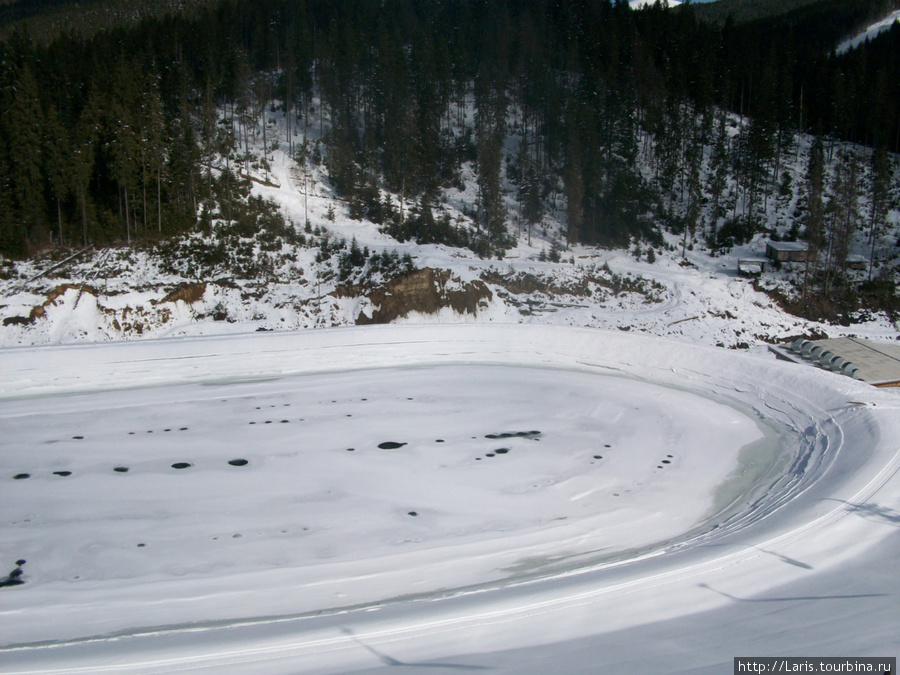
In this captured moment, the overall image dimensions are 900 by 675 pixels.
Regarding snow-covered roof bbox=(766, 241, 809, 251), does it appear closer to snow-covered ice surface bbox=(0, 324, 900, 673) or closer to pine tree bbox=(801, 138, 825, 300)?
pine tree bbox=(801, 138, 825, 300)

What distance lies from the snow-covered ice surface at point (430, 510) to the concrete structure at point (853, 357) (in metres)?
1.30

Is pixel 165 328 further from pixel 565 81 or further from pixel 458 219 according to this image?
pixel 565 81

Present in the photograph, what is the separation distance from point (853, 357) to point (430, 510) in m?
9.19

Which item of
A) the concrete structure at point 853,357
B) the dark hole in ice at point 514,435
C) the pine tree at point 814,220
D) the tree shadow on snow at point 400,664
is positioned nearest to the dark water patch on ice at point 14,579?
the tree shadow on snow at point 400,664

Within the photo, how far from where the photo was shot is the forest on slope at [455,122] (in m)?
22.7

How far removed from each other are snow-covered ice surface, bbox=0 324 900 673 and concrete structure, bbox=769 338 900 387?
1296 mm

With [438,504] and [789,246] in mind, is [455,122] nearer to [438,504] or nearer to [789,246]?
[789,246]

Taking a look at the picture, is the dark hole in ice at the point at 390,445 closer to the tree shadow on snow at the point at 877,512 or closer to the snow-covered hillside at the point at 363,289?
the tree shadow on snow at the point at 877,512

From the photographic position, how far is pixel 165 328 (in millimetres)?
17016

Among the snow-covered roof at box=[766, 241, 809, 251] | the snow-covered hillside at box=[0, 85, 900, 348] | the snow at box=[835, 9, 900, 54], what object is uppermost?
the snow at box=[835, 9, 900, 54]

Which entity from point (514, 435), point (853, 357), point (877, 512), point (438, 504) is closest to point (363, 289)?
point (514, 435)

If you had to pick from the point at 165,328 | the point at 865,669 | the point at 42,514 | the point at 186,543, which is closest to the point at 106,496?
the point at 42,514

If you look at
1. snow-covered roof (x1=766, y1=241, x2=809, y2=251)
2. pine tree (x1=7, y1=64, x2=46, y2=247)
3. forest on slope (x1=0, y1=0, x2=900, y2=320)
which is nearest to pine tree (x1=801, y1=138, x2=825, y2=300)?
forest on slope (x1=0, y1=0, x2=900, y2=320)

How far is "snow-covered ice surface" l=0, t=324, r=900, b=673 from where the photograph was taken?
3988mm
